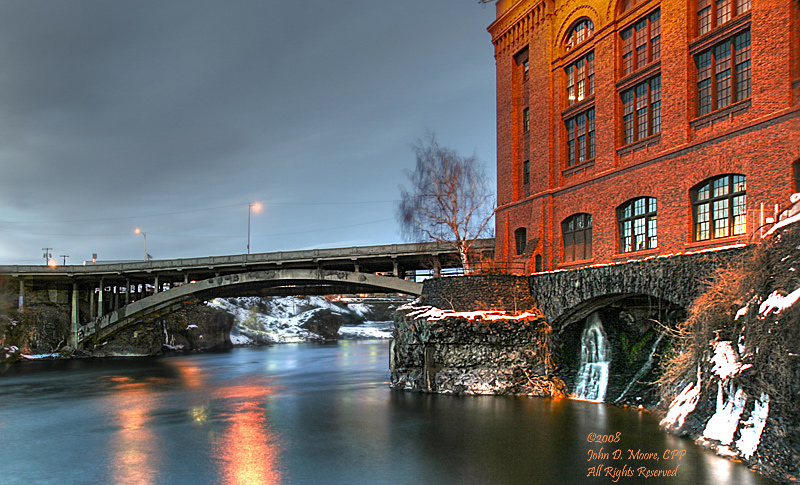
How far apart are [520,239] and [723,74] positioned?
14351mm

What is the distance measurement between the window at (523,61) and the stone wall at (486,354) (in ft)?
51.2

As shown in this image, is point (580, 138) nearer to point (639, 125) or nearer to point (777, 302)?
point (639, 125)

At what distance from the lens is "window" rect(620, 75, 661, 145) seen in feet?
81.1

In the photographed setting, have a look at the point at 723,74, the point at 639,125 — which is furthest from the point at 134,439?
the point at 723,74

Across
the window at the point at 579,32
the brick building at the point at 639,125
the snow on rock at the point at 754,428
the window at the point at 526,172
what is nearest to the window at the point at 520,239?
the brick building at the point at 639,125

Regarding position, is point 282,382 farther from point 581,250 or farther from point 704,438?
point 704,438

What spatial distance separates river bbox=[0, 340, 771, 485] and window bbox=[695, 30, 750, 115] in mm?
12107

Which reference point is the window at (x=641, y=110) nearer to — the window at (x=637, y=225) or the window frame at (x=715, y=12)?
the window frame at (x=715, y=12)

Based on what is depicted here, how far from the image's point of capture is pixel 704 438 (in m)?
14.7

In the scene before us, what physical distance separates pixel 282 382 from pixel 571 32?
25917mm

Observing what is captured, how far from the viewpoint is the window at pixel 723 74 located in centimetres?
2061

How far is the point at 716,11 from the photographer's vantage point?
71.9 feet

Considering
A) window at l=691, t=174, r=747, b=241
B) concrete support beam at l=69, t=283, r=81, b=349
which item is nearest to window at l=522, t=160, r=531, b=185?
window at l=691, t=174, r=747, b=241

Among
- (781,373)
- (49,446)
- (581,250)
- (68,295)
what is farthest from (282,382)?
(68,295)
